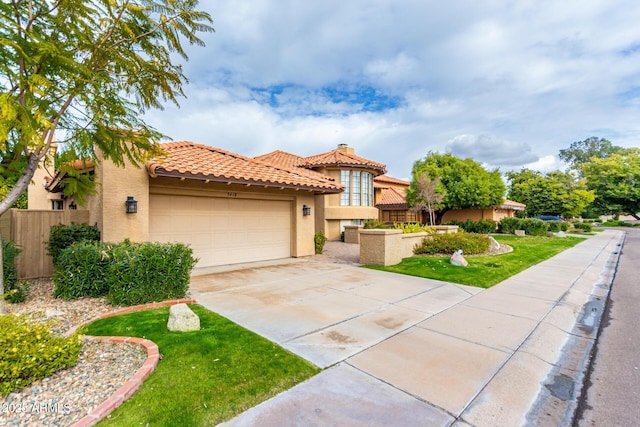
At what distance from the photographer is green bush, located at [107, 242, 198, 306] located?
573cm

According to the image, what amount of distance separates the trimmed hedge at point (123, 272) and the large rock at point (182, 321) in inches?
62.6

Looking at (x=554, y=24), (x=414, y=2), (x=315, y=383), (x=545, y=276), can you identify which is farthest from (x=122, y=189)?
(x=554, y=24)

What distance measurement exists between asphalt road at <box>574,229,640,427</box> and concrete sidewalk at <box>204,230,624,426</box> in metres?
0.15

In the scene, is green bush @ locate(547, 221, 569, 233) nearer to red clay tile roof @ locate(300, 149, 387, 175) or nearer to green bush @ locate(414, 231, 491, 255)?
red clay tile roof @ locate(300, 149, 387, 175)

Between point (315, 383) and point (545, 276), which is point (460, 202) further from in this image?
point (315, 383)

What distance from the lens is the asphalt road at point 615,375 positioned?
9.77ft

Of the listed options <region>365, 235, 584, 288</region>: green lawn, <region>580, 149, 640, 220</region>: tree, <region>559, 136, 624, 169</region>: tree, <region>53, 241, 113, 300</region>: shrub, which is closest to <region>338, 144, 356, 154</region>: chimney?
<region>365, 235, 584, 288</region>: green lawn

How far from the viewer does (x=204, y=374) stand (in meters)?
3.38

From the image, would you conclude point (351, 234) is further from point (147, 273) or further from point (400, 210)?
point (147, 273)

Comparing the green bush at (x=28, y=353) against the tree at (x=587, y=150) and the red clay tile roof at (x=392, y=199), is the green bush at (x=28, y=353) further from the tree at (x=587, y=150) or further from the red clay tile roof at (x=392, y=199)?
the tree at (x=587, y=150)

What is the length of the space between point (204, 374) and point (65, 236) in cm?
684

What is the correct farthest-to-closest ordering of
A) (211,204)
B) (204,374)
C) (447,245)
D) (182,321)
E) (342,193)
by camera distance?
(342,193) < (447,245) < (211,204) < (182,321) < (204,374)

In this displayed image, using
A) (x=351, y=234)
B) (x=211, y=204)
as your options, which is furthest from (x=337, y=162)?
(x=211, y=204)

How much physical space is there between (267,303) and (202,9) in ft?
19.0
